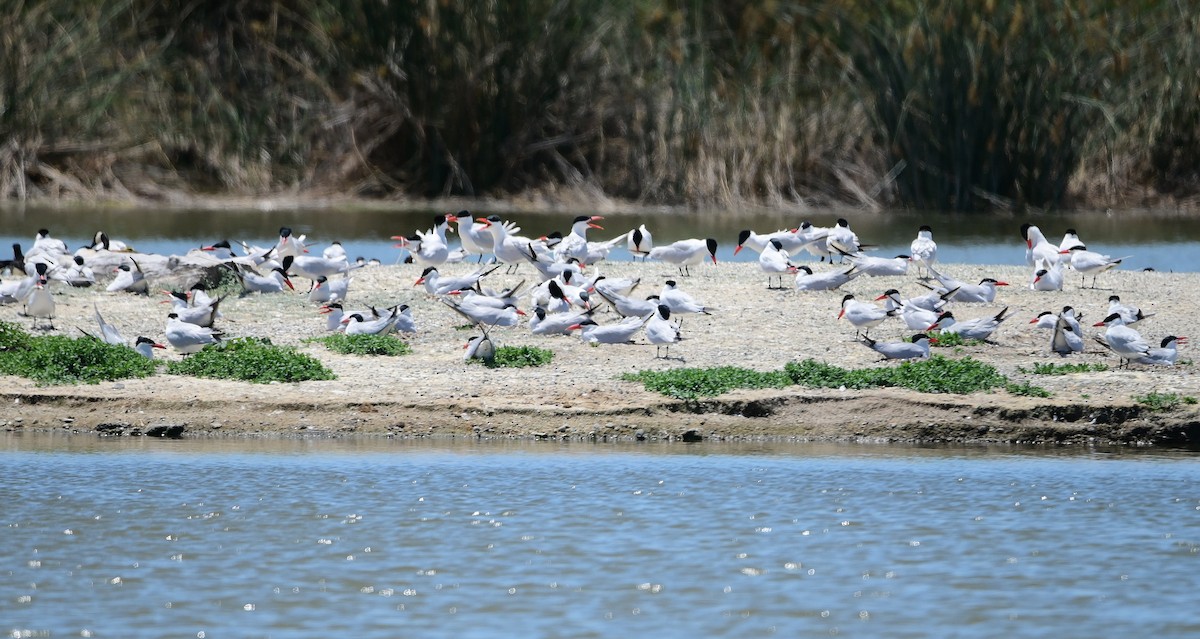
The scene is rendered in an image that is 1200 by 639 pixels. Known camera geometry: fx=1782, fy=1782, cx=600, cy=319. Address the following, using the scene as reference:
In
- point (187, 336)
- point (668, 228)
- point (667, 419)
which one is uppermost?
point (668, 228)

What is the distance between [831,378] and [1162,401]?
224cm

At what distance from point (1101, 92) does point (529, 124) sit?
35.0 ft

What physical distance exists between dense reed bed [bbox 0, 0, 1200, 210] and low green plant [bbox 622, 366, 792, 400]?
61.4 feet

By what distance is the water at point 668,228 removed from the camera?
24.5 meters

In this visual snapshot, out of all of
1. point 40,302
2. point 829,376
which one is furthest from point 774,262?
point 40,302

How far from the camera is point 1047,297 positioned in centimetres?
1778

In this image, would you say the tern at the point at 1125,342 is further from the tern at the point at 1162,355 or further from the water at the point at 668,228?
the water at the point at 668,228

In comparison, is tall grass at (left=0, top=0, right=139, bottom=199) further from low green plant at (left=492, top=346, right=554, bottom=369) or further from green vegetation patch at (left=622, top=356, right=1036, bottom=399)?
green vegetation patch at (left=622, top=356, right=1036, bottom=399)

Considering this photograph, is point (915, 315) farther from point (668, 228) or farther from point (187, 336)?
point (668, 228)

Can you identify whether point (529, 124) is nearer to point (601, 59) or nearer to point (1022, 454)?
point (601, 59)

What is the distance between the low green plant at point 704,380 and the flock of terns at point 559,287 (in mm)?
1071

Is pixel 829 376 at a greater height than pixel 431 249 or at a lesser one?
lesser

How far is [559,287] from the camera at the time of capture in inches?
621

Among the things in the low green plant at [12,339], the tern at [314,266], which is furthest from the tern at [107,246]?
the low green plant at [12,339]
